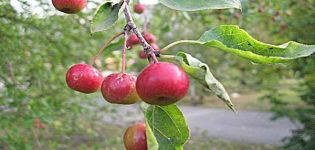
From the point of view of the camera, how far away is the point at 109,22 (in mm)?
1193

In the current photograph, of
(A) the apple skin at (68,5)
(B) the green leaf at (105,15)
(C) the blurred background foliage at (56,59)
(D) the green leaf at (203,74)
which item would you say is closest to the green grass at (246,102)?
(C) the blurred background foliage at (56,59)

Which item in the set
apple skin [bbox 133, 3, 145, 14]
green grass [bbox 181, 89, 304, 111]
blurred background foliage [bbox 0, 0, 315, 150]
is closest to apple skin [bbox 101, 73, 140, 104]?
blurred background foliage [bbox 0, 0, 315, 150]

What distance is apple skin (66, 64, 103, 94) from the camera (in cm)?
128

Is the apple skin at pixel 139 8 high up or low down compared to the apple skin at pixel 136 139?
down

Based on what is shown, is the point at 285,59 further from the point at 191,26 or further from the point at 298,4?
the point at 191,26

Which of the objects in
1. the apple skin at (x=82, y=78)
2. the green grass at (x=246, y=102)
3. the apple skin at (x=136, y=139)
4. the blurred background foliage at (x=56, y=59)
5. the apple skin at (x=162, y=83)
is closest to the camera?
the apple skin at (x=162, y=83)

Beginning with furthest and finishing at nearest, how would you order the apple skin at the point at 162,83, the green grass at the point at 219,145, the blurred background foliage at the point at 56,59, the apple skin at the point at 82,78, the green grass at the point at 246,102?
1. the green grass at the point at 246,102
2. the green grass at the point at 219,145
3. the blurred background foliage at the point at 56,59
4. the apple skin at the point at 82,78
5. the apple skin at the point at 162,83

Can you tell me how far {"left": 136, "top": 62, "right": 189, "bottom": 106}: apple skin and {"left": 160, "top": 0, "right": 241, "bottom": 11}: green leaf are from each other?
0.21 meters

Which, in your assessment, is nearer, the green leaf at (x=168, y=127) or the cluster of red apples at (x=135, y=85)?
the cluster of red apples at (x=135, y=85)

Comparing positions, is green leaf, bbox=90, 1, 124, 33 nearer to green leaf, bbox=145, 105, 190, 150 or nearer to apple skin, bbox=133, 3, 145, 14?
green leaf, bbox=145, 105, 190, 150

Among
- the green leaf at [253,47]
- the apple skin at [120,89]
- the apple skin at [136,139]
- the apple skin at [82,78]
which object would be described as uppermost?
the green leaf at [253,47]

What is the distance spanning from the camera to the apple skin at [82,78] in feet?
4.21

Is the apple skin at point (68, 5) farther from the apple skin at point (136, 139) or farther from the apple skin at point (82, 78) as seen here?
the apple skin at point (136, 139)

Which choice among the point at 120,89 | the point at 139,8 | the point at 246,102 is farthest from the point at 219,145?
the point at 120,89
